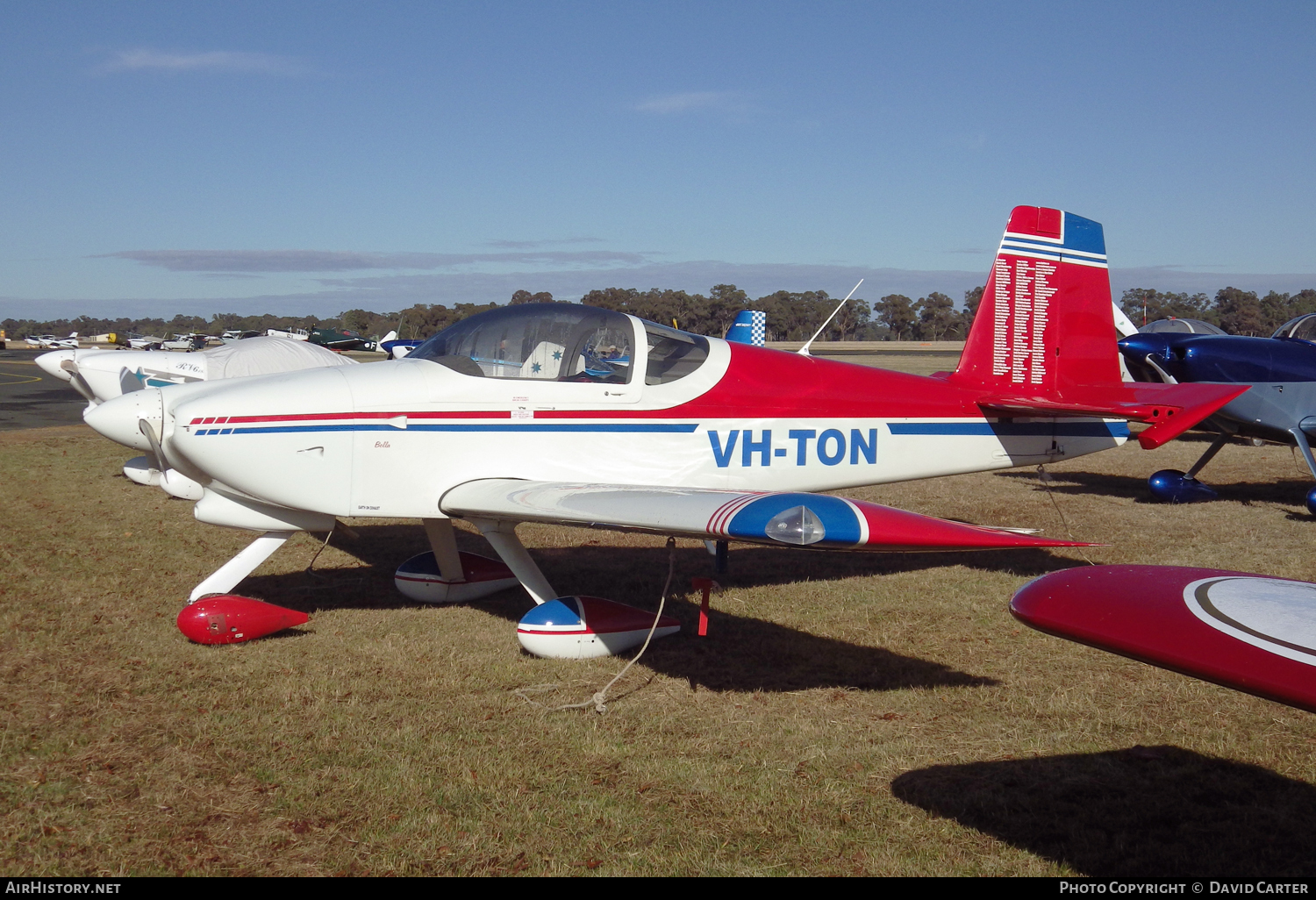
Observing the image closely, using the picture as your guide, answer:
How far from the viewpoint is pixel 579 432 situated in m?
5.50

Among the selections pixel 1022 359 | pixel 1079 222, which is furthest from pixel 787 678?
pixel 1079 222

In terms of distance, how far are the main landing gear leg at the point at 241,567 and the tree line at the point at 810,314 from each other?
41.0m

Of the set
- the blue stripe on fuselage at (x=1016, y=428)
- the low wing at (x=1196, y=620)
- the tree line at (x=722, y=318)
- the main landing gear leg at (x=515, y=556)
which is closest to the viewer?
the low wing at (x=1196, y=620)

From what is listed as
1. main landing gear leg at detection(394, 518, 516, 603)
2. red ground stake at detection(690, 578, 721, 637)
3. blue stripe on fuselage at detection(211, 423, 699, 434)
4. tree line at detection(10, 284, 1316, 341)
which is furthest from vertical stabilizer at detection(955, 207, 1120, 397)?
tree line at detection(10, 284, 1316, 341)

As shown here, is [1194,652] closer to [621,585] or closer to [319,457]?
[319,457]

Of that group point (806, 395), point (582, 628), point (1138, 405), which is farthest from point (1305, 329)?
point (582, 628)

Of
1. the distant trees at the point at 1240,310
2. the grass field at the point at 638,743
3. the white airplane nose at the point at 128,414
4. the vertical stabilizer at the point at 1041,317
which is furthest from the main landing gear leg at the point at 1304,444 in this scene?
the distant trees at the point at 1240,310

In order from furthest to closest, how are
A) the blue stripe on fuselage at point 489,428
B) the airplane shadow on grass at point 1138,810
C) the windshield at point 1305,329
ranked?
the windshield at point 1305,329
the blue stripe on fuselage at point 489,428
the airplane shadow on grass at point 1138,810

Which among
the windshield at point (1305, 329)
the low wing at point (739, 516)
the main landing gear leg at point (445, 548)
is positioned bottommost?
the main landing gear leg at point (445, 548)

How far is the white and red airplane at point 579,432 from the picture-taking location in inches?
199

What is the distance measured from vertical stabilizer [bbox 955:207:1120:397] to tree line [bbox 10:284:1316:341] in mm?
39765

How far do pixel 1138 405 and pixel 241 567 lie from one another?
6.12 meters

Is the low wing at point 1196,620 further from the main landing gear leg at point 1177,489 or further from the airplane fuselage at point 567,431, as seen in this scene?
the main landing gear leg at point 1177,489

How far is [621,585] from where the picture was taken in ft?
22.4
